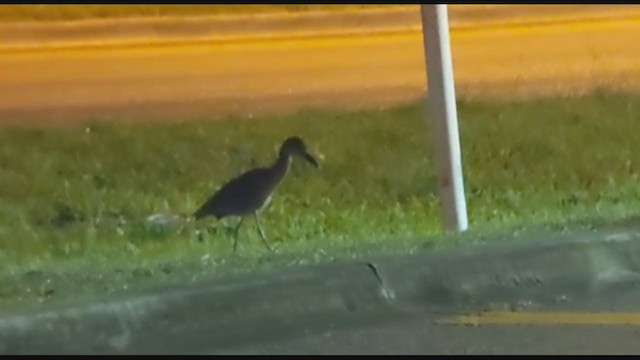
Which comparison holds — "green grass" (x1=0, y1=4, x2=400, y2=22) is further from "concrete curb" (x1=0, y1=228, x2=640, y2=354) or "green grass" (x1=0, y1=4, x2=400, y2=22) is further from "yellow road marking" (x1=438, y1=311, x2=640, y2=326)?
"yellow road marking" (x1=438, y1=311, x2=640, y2=326)

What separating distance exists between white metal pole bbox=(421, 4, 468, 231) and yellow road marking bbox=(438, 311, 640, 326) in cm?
156

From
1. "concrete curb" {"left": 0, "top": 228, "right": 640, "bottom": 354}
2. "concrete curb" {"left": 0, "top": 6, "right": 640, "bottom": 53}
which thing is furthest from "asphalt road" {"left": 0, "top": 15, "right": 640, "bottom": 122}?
"concrete curb" {"left": 0, "top": 228, "right": 640, "bottom": 354}

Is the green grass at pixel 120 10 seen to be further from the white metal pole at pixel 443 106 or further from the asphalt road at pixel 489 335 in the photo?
the asphalt road at pixel 489 335

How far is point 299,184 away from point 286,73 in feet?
14.5

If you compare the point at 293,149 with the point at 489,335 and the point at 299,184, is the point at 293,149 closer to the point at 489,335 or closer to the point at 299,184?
the point at 489,335

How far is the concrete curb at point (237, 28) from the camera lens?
1611 cm

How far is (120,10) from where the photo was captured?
17578 millimetres

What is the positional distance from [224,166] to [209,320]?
5.38 metres

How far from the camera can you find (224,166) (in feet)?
36.3

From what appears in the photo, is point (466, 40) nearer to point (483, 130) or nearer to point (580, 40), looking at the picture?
point (580, 40)

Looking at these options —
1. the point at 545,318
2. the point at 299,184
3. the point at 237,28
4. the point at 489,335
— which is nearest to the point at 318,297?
the point at 489,335

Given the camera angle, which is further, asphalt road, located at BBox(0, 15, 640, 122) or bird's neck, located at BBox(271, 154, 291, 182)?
asphalt road, located at BBox(0, 15, 640, 122)

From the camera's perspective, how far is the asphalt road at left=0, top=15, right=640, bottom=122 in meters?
13.4

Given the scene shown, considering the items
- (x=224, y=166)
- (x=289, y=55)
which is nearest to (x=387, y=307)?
(x=224, y=166)
